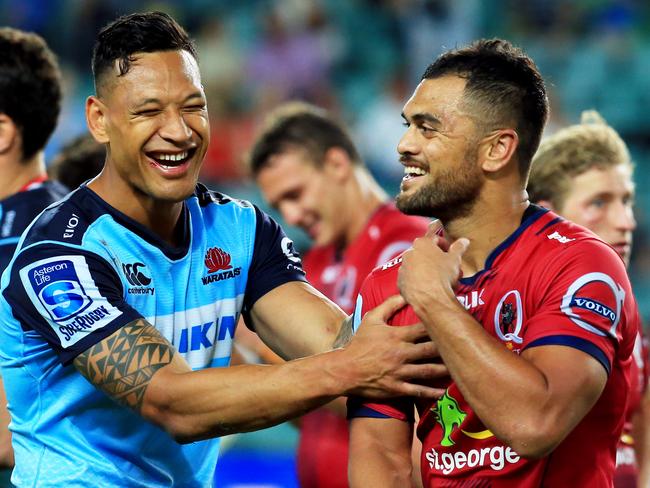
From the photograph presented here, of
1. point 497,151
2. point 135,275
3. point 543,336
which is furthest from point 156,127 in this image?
point 543,336

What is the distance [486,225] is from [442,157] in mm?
255

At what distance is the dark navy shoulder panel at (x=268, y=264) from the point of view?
3697mm

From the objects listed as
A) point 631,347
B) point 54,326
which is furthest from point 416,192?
point 54,326

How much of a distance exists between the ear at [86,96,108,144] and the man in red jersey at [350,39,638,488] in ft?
3.42

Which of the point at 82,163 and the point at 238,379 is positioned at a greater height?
the point at 82,163

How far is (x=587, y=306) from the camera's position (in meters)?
2.90

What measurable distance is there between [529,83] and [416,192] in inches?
20.4

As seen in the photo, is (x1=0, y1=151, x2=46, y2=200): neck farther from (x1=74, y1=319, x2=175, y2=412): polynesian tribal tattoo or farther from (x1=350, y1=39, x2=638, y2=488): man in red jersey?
(x1=350, y1=39, x2=638, y2=488): man in red jersey

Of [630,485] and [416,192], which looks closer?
[416,192]

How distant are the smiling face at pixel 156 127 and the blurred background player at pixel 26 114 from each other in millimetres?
1053

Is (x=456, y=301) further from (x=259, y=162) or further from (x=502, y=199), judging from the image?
(x=259, y=162)

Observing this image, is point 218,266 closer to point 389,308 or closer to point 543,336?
point 389,308

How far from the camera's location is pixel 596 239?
10.1 ft

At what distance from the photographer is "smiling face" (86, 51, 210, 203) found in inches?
135
